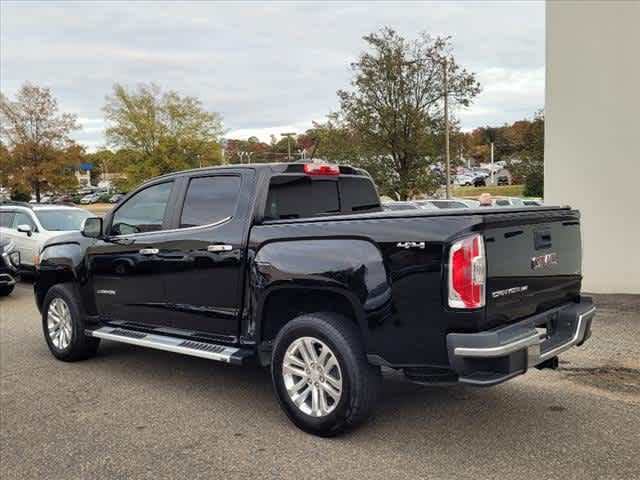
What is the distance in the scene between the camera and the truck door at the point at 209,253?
15.7 ft

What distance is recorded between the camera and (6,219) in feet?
45.0

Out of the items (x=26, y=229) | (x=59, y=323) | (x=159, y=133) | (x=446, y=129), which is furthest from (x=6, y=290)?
(x=159, y=133)

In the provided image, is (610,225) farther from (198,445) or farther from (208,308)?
(198,445)

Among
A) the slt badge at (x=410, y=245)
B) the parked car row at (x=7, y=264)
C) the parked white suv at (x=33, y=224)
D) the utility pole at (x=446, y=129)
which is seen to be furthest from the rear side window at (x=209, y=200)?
the utility pole at (x=446, y=129)

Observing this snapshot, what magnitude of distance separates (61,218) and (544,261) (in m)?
11.6

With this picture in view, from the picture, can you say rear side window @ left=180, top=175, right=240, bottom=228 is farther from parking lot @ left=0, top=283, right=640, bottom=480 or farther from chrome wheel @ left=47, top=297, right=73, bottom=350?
chrome wheel @ left=47, top=297, right=73, bottom=350

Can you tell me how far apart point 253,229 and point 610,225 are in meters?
6.28

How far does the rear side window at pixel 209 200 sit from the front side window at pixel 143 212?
295 millimetres

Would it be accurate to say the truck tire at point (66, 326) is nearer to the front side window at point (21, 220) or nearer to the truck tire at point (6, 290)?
the truck tire at point (6, 290)

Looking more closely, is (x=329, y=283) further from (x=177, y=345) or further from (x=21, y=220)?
(x=21, y=220)

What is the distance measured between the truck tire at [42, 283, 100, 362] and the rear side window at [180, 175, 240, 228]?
1811 mm

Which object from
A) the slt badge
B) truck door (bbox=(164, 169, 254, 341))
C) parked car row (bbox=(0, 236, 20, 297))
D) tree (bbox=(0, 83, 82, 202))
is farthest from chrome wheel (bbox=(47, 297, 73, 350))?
tree (bbox=(0, 83, 82, 202))

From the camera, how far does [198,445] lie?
416 centimetres

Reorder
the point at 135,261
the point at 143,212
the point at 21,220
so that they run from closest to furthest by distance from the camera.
Answer: 1. the point at 135,261
2. the point at 143,212
3. the point at 21,220
